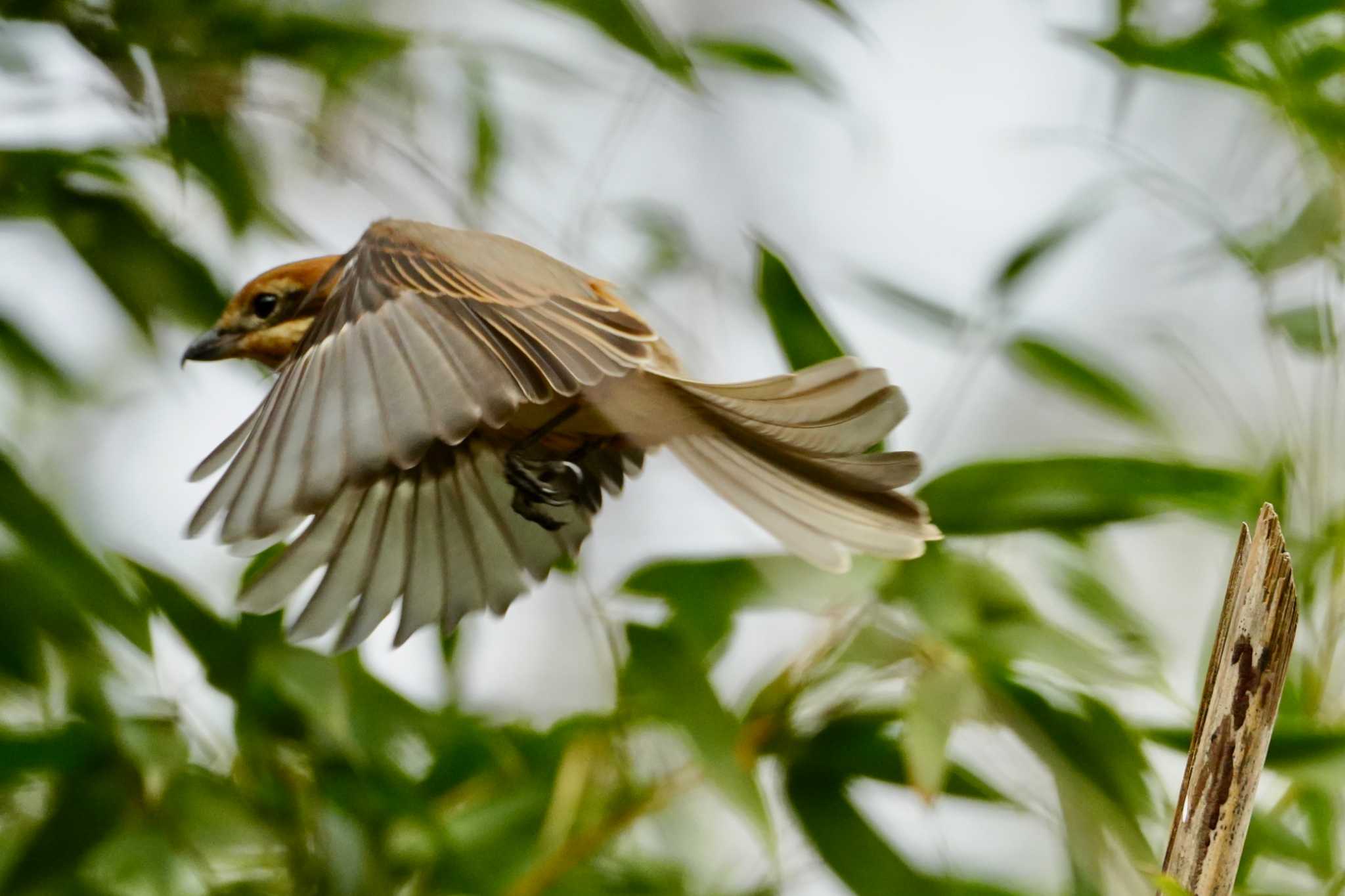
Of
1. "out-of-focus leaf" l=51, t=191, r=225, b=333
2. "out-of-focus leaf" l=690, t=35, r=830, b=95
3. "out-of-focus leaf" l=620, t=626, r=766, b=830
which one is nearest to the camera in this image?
"out-of-focus leaf" l=620, t=626, r=766, b=830

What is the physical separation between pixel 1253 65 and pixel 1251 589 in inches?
24.4

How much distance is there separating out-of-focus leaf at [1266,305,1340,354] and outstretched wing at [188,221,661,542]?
0.56m

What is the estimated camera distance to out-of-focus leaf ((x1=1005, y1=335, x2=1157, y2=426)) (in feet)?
3.62

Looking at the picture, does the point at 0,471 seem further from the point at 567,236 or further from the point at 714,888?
the point at 714,888

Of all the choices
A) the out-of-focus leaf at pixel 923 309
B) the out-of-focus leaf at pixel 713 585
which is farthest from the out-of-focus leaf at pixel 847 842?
the out-of-focus leaf at pixel 923 309

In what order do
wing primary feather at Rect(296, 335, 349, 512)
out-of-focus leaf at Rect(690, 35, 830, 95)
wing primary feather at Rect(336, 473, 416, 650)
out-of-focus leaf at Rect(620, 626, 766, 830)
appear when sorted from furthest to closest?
out-of-focus leaf at Rect(690, 35, 830, 95) < out-of-focus leaf at Rect(620, 626, 766, 830) < wing primary feather at Rect(336, 473, 416, 650) < wing primary feather at Rect(296, 335, 349, 512)

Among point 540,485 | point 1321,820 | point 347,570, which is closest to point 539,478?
point 540,485

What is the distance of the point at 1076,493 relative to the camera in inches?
35.6

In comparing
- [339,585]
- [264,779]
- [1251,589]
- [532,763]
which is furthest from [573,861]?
[1251,589]

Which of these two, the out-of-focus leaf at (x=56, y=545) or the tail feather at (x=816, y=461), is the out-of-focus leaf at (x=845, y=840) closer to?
the tail feather at (x=816, y=461)

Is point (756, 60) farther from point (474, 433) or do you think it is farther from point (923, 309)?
point (474, 433)

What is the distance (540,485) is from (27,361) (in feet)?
2.29

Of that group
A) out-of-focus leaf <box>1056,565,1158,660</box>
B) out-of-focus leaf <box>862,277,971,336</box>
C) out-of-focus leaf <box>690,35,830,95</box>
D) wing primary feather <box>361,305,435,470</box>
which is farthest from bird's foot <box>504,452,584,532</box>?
out-of-focus leaf <box>1056,565,1158,660</box>

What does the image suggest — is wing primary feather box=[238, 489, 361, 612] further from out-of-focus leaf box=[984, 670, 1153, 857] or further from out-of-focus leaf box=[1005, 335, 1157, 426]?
out-of-focus leaf box=[1005, 335, 1157, 426]
